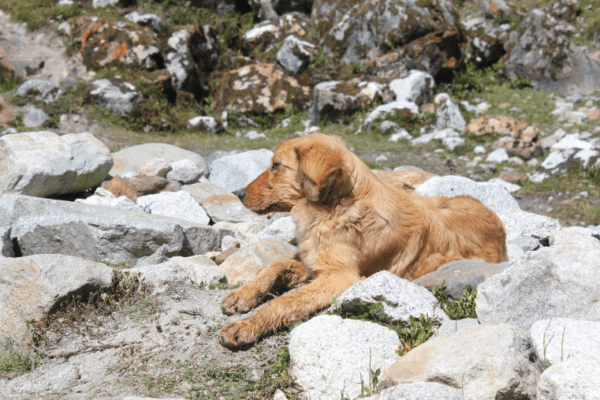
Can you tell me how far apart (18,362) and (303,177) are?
287 centimetres

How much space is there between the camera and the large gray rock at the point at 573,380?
8.14 ft

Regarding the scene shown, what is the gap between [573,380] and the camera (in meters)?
2.54

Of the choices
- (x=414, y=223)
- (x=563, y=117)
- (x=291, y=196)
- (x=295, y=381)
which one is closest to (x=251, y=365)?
(x=295, y=381)

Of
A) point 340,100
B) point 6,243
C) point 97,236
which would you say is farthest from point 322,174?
point 340,100

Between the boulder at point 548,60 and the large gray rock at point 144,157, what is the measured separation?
13751mm

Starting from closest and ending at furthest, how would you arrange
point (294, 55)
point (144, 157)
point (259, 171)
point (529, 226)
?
point (529, 226), point (259, 171), point (144, 157), point (294, 55)

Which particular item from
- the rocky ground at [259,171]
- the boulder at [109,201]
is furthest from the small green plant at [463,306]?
the boulder at [109,201]

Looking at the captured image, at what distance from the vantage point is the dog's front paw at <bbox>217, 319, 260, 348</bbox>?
12.1 feet

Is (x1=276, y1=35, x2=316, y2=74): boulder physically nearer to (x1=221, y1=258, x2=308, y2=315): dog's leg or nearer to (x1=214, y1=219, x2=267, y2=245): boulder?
(x1=214, y1=219, x2=267, y2=245): boulder

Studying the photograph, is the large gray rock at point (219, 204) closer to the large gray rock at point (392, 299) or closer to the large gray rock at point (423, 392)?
the large gray rock at point (392, 299)

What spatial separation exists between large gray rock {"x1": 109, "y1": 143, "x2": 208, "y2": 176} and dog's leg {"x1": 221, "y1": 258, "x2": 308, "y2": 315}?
6235 mm

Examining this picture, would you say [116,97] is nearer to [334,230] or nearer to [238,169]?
[238,169]

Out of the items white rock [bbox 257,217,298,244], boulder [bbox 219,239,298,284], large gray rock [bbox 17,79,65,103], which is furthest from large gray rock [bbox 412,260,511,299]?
large gray rock [bbox 17,79,65,103]

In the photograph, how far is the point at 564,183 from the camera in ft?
36.0
